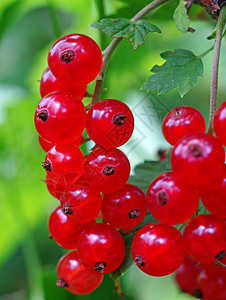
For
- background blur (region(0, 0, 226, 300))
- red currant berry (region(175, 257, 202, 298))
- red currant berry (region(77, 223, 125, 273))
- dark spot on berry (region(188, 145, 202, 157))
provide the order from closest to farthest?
dark spot on berry (region(188, 145, 202, 157)), red currant berry (region(77, 223, 125, 273)), red currant berry (region(175, 257, 202, 298)), background blur (region(0, 0, 226, 300))

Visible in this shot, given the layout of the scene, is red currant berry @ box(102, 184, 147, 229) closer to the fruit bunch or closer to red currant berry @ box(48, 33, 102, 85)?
the fruit bunch

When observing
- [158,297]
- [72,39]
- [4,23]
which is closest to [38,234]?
[158,297]

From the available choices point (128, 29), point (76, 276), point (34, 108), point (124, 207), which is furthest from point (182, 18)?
point (34, 108)

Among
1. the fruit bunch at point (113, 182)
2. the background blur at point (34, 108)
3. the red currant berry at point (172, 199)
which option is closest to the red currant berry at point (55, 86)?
the fruit bunch at point (113, 182)

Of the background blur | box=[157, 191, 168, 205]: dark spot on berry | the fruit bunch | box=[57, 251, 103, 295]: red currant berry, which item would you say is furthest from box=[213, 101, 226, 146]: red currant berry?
the background blur

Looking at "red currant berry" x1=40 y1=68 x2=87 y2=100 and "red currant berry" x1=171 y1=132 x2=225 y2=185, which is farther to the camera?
"red currant berry" x1=40 y1=68 x2=87 y2=100

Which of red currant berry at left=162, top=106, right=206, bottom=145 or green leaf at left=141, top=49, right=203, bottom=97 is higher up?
green leaf at left=141, top=49, right=203, bottom=97

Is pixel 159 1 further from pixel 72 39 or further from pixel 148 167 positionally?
pixel 148 167

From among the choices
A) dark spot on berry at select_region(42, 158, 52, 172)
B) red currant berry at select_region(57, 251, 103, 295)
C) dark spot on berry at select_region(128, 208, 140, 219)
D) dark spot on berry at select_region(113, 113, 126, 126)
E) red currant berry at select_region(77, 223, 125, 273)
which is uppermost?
dark spot on berry at select_region(113, 113, 126, 126)
